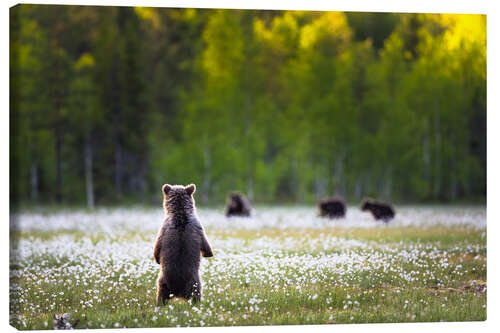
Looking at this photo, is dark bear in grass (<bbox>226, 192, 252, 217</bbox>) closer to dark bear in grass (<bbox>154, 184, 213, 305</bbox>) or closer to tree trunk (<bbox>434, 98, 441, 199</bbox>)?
tree trunk (<bbox>434, 98, 441, 199</bbox>)

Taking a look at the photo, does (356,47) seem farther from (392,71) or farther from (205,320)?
(205,320)

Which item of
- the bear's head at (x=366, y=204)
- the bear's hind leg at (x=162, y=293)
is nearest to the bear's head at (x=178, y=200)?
the bear's hind leg at (x=162, y=293)

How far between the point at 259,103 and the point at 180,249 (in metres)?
7.57

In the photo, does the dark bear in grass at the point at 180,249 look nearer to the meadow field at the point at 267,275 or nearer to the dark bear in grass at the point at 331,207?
the meadow field at the point at 267,275

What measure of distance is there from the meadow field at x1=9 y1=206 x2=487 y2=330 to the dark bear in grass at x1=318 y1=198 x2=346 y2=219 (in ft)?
2.82

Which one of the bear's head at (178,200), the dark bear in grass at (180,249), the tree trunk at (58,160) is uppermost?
the tree trunk at (58,160)

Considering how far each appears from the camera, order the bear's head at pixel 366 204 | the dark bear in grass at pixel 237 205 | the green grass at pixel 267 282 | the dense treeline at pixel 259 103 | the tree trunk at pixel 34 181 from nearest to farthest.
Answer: the green grass at pixel 267 282
the tree trunk at pixel 34 181
the dense treeline at pixel 259 103
the dark bear in grass at pixel 237 205
the bear's head at pixel 366 204

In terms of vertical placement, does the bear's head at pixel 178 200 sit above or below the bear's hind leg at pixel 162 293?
above

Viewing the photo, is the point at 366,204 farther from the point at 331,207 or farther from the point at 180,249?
the point at 180,249

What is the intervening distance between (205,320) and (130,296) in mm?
1458

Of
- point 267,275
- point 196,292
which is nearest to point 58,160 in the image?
point 267,275

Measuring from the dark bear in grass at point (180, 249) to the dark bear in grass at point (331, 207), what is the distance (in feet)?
23.6

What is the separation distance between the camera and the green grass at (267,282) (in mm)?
11531

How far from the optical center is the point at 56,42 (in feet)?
55.5
